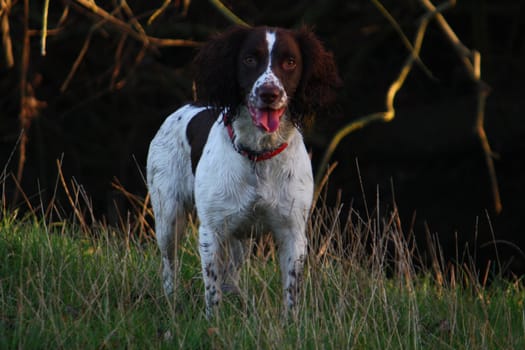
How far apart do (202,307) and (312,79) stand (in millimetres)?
1157

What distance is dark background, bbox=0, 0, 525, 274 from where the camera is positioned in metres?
9.60

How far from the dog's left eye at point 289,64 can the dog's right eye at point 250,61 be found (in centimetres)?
13

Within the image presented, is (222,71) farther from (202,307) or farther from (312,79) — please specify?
(202,307)

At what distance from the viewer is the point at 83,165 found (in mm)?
10344

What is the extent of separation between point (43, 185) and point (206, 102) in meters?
3.98

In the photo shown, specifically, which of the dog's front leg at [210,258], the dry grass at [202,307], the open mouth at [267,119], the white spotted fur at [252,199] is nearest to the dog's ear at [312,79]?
the white spotted fur at [252,199]

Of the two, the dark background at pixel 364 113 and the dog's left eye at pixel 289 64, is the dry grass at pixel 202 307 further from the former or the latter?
the dark background at pixel 364 113

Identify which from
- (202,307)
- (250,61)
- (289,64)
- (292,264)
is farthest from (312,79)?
(202,307)

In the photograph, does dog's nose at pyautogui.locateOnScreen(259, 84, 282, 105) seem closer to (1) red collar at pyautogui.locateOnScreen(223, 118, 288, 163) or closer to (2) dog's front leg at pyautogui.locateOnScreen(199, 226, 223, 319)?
(1) red collar at pyautogui.locateOnScreen(223, 118, 288, 163)

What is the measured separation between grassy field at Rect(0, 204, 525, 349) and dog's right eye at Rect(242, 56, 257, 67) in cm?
79

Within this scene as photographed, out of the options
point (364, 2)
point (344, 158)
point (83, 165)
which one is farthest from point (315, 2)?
point (83, 165)

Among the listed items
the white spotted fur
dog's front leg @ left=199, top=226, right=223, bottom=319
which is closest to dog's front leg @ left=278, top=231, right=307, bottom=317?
the white spotted fur

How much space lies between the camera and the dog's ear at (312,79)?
4.96m

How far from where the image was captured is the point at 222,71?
498cm
